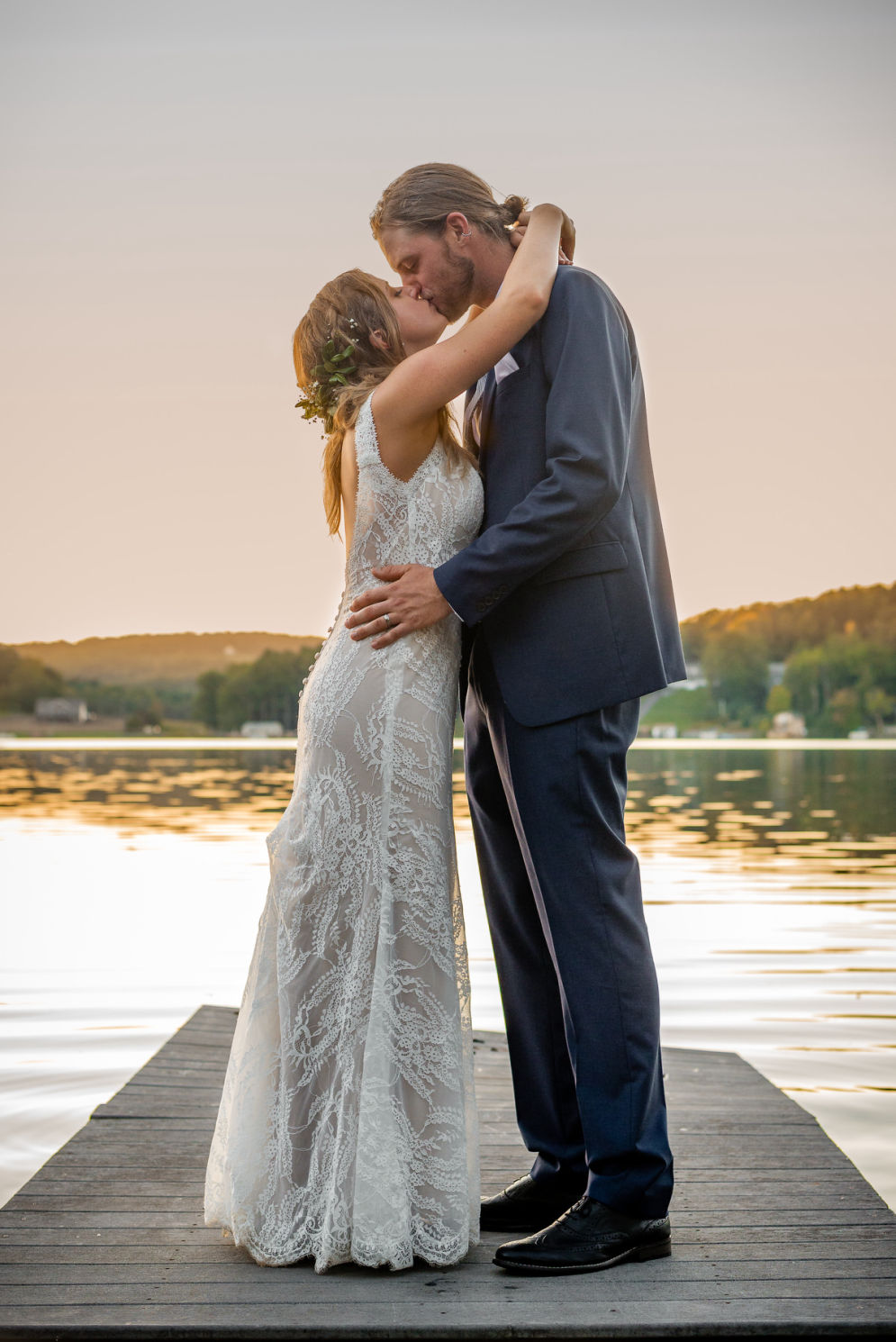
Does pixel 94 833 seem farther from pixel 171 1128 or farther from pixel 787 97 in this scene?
pixel 787 97

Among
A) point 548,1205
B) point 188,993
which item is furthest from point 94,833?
point 548,1205

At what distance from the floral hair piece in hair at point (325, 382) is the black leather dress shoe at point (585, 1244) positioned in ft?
4.73

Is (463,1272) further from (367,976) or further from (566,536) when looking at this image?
(566,536)

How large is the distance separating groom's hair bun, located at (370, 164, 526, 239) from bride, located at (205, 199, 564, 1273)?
0.38 feet

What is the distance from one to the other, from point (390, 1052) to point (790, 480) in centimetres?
4275

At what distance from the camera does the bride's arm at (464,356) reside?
2.09m

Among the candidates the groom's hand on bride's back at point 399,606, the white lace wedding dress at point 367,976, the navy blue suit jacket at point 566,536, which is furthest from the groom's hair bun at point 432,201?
the groom's hand on bride's back at point 399,606

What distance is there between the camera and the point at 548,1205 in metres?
2.30

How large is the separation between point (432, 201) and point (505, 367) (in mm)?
323

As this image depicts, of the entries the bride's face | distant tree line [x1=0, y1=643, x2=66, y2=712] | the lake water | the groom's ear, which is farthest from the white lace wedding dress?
distant tree line [x1=0, y1=643, x2=66, y2=712]

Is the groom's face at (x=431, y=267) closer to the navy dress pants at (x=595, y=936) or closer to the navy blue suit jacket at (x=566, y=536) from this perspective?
the navy blue suit jacket at (x=566, y=536)

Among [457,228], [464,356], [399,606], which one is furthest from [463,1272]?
[457,228]

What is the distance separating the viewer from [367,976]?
211 cm

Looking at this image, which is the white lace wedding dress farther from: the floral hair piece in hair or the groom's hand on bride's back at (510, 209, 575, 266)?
the groom's hand on bride's back at (510, 209, 575, 266)
